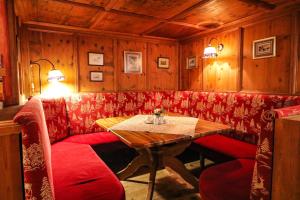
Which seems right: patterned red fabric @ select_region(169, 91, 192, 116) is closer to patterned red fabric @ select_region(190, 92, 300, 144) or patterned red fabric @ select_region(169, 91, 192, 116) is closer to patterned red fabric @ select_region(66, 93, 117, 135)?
patterned red fabric @ select_region(190, 92, 300, 144)

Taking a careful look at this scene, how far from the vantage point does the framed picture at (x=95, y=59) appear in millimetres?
3566

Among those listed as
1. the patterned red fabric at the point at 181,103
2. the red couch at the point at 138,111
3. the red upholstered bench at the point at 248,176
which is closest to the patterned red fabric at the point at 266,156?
the red upholstered bench at the point at 248,176

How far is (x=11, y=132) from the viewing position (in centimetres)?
87

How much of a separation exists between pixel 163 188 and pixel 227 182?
3.61 feet

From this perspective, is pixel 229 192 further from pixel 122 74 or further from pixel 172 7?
pixel 122 74

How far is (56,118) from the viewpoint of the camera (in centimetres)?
264

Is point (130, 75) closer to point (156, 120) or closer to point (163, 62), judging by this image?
point (163, 62)

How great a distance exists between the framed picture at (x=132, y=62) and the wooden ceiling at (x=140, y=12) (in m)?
0.53

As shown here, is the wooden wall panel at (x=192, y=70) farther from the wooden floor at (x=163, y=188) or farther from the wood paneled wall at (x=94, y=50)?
the wooden floor at (x=163, y=188)

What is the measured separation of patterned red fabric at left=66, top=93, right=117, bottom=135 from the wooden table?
37.4 inches

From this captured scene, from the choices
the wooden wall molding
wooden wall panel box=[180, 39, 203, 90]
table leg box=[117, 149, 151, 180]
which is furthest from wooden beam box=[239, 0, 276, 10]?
table leg box=[117, 149, 151, 180]

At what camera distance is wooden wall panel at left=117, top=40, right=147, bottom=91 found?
384cm

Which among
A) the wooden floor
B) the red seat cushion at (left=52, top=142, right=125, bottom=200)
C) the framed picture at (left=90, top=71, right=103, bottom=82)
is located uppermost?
the framed picture at (left=90, top=71, right=103, bottom=82)

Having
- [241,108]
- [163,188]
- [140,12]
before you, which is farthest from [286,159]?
[140,12]
